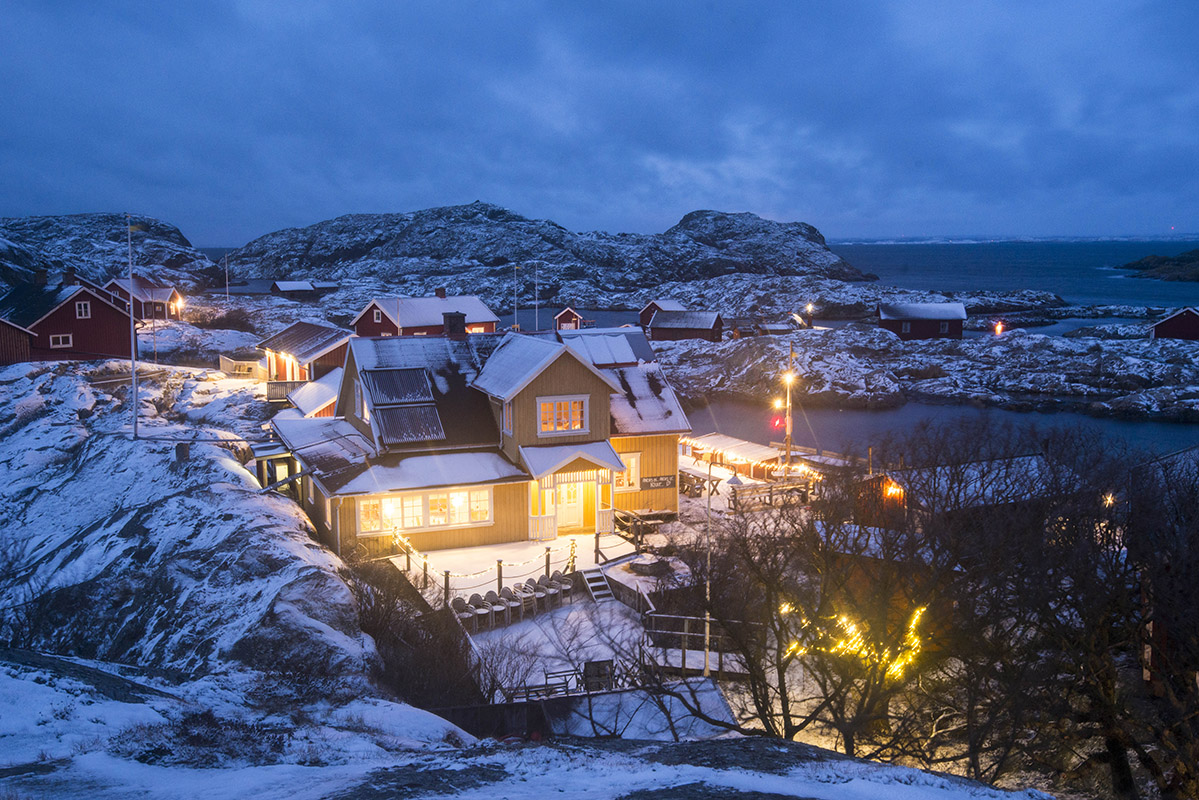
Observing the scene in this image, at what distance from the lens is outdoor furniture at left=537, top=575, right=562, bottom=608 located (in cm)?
2083

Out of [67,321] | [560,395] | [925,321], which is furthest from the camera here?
[925,321]

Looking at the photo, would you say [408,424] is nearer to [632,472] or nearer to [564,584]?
[632,472]

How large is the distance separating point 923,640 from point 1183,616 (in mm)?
4490

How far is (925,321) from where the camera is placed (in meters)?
90.1

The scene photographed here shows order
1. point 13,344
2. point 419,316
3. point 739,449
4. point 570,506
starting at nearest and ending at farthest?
point 570,506, point 739,449, point 13,344, point 419,316

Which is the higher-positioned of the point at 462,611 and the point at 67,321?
the point at 67,321

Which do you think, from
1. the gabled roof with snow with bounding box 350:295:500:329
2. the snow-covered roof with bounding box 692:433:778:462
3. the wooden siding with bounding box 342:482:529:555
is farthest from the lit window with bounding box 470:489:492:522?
the gabled roof with snow with bounding box 350:295:500:329

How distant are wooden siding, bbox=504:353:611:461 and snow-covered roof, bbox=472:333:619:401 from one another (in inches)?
9.8

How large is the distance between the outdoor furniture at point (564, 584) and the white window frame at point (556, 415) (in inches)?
225

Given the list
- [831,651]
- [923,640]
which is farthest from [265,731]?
[923,640]

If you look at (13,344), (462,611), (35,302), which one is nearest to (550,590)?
(462,611)

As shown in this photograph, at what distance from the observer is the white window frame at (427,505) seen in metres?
24.3

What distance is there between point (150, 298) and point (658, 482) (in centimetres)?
6963

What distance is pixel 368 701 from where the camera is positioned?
14234mm
